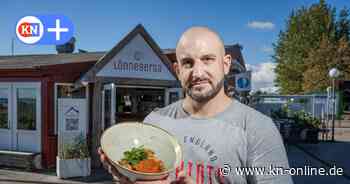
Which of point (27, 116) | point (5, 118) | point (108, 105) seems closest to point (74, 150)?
point (108, 105)

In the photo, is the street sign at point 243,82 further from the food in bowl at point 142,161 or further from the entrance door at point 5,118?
the food in bowl at point 142,161

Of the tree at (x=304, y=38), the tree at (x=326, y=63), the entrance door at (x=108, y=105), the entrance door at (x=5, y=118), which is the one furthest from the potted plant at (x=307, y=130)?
the tree at (x=304, y=38)

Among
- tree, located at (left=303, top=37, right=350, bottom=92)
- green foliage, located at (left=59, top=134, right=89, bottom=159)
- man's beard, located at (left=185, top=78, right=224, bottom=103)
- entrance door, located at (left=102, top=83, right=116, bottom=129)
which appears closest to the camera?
man's beard, located at (left=185, top=78, right=224, bottom=103)

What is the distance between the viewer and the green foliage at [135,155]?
5.94ft

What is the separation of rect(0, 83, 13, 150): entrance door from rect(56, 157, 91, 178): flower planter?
2395 millimetres

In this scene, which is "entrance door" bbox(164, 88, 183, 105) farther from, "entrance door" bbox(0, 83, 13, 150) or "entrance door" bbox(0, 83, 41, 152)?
"entrance door" bbox(0, 83, 13, 150)

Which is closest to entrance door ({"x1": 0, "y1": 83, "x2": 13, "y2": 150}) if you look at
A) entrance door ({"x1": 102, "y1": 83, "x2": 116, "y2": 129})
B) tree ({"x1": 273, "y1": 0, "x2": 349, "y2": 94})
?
entrance door ({"x1": 102, "y1": 83, "x2": 116, "y2": 129})

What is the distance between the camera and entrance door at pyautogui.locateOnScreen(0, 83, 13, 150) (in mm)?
10109

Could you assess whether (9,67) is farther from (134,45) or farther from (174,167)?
(174,167)

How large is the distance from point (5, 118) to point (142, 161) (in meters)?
9.64

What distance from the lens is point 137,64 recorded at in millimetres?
10781

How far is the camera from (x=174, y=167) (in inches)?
70.5

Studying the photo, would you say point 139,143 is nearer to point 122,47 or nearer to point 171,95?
point 122,47

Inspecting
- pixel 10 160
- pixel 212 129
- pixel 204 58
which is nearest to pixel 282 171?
pixel 212 129
